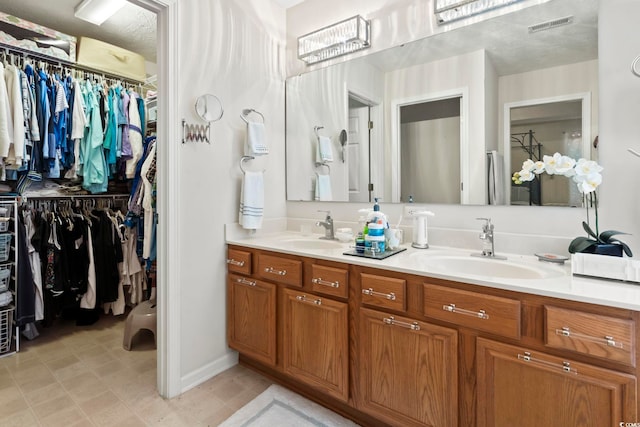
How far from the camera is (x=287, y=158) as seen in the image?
2.49 meters

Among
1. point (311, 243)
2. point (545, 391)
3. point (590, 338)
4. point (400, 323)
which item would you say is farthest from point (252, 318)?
point (590, 338)

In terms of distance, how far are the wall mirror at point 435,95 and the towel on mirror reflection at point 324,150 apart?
38mm

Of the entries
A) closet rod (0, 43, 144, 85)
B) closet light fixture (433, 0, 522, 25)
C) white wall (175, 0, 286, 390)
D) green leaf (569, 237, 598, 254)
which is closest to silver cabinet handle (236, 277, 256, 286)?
white wall (175, 0, 286, 390)

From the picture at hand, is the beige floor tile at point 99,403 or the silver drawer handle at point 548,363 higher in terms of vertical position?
the silver drawer handle at point 548,363

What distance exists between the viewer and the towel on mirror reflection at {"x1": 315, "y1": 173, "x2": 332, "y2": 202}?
229 centimetres

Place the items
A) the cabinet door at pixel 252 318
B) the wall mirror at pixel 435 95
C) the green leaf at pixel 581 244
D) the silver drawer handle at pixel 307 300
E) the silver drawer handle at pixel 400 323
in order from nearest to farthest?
the green leaf at pixel 581 244 → the silver drawer handle at pixel 400 323 → the wall mirror at pixel 435 95 → the silver drawer handle at pixel 307 300 → the cabinet door at pixel 252 318

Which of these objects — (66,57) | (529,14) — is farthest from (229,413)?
(66,57)

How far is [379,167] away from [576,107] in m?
Result: 1.01

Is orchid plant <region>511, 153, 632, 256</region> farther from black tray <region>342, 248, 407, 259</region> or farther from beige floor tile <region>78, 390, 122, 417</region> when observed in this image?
beige floor tile <region>78, 390, 122, 417</region>

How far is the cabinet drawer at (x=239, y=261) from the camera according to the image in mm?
1921

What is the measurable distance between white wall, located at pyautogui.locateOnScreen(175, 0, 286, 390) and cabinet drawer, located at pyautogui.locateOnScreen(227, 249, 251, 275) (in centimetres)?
5

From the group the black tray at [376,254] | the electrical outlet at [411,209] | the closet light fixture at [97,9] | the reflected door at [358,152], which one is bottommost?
the black tray at [376,254]

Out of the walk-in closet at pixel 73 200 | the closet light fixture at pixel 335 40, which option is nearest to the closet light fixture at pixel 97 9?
the walk-in closet at pixel 73 200

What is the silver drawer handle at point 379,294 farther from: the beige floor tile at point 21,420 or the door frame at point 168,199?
the beige floor tile at point 21,420
